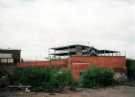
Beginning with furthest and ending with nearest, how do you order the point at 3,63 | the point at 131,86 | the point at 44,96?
the point at 3,63 < the point at 131,86 < the point at 44,96

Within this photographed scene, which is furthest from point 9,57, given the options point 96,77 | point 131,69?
point 131,69

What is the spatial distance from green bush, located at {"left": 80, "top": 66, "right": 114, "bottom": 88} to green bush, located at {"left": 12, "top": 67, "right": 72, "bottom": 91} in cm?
204

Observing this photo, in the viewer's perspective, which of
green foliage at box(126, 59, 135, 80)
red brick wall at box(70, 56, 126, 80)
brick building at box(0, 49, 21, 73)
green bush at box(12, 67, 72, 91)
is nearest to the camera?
green bush at box(12, 67, 72, 91)

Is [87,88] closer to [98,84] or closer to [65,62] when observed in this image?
[98,84]

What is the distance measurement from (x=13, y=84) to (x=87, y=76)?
346 inches

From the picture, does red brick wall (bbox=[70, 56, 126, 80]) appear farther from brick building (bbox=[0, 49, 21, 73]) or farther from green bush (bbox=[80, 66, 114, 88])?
brick building (bbox=[0, 49, 21, 73])

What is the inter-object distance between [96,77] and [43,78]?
642cm

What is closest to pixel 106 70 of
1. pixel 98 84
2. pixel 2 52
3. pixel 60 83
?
pixel 98 84

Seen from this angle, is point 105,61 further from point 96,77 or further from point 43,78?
point 43,78

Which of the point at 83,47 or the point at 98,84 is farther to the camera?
the point at 83,47

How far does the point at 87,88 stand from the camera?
119 feet

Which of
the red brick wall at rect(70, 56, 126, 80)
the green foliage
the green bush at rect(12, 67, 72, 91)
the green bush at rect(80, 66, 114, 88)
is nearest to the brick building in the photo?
the red brick wall at rect(70, 56, 126, 80)

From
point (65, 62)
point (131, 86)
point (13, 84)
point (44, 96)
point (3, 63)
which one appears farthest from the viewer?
point (3, 63)

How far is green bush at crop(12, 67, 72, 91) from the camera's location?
116 ft
